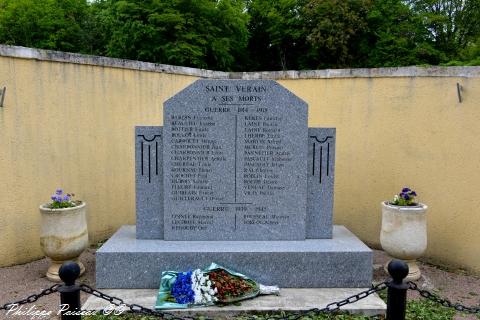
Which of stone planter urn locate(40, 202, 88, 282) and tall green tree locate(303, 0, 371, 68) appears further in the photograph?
tall green tree locate(303, 0, 371, 68)

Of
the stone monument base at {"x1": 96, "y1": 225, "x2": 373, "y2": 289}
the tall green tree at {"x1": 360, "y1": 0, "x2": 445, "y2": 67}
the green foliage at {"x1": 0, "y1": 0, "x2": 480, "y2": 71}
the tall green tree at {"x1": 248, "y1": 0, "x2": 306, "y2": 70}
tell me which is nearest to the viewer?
the stone monument base at {"x1": 96, "y1": 225, "x2": 373, "y2": 289}

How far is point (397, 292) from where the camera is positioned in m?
2.64

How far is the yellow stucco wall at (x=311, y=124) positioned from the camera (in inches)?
197

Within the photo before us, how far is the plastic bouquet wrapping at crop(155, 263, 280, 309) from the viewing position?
3.81 metres

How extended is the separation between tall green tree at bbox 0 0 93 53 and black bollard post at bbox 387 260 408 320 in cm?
1447

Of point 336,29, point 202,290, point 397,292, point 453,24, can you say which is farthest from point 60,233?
point 453,24

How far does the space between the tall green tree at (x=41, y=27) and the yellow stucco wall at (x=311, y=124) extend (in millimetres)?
9867

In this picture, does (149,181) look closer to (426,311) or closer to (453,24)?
(426,311)

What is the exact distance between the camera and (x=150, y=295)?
4.06 meters

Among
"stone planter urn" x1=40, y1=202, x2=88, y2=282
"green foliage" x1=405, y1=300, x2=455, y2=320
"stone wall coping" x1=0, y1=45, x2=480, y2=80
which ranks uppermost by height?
"stone wall coping" x1=0, y1=45, x2=480, y2=80

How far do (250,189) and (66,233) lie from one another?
6.69 feet

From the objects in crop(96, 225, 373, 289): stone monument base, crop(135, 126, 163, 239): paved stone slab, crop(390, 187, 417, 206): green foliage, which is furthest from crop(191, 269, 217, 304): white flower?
crop(390, 187, 417, 206): green foliage

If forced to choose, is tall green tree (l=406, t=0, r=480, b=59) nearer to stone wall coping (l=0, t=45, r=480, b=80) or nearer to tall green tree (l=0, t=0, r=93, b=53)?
stone wall coping (l=0, t=45, r=480, b=80)

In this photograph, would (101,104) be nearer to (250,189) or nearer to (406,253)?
(250,189)
